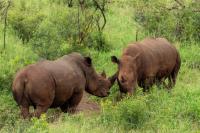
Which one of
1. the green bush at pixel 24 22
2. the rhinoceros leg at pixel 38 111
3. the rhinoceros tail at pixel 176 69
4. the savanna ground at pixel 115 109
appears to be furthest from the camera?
the green bush at pixel 24 22

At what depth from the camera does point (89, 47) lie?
42.2 ft

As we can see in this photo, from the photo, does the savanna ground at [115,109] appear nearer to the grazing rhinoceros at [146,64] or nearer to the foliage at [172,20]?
the grazing rhinoceros at [146,64]

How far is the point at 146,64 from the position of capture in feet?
31.2

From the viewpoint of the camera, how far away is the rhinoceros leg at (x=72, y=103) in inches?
346

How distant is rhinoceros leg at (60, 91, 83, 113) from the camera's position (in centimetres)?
878

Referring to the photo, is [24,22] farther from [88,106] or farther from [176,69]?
[176,69]

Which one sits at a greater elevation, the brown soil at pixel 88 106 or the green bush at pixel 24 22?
the green bush at pixel 24 22

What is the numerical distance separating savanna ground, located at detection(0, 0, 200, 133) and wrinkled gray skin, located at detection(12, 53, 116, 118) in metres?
0.27

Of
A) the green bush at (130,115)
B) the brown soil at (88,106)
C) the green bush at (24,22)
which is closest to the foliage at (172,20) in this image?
the green bush at (24,22)

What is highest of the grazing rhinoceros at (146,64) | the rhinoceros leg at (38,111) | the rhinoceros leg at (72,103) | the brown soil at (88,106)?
the grazing rhinoceros at (146,64)

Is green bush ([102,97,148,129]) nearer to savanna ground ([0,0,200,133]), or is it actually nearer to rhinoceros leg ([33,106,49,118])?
savanna ground ([0,0,200,133])

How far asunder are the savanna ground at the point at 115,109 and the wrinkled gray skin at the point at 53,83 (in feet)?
0.88

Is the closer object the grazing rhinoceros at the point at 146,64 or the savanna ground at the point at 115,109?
the savanna ground at the point at 115,109

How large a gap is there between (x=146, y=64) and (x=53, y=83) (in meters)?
2.13
